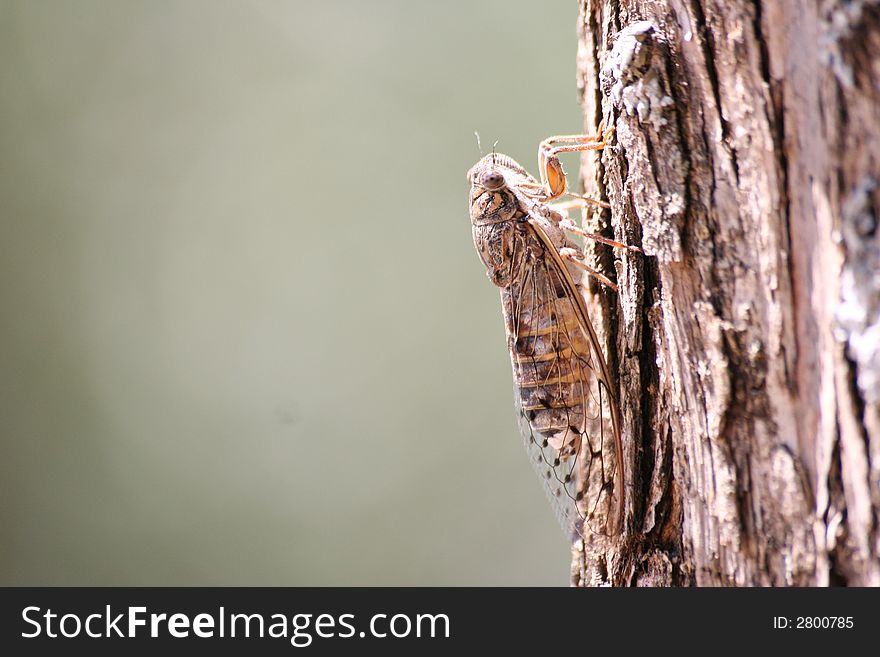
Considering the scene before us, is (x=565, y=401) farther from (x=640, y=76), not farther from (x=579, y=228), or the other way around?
(x=640, y=76)

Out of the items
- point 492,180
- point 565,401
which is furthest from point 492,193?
point 565,401

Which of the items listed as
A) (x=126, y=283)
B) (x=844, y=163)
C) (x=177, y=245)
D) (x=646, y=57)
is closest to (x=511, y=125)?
(x=177, y=245)

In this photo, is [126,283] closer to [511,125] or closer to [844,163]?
[511,125]

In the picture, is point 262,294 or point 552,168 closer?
point 552,168
